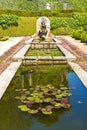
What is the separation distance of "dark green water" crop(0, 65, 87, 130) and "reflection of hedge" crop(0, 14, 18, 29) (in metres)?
25.8

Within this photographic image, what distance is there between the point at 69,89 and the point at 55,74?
7.09ft

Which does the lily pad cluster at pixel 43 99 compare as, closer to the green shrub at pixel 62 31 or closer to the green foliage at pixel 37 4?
the green shrub at pixel 62 31

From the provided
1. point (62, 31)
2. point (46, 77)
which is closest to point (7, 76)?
point (46, 77)

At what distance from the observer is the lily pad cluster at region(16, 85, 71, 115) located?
5887 millimetres

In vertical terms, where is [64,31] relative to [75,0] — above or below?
below

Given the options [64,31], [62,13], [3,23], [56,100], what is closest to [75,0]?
[62,13]

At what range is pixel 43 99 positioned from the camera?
653cm

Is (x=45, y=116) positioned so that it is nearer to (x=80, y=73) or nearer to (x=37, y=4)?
(x=80, y=73)

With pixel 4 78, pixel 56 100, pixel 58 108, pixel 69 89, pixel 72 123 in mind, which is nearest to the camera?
pixel 72 123

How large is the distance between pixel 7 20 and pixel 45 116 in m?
29.9

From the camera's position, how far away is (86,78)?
28.0 ft

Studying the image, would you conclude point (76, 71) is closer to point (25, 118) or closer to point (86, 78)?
point (86, 78)

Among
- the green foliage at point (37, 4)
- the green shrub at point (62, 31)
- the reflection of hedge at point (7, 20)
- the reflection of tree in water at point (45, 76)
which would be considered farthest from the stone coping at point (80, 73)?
the green foliage at point (37, 4)

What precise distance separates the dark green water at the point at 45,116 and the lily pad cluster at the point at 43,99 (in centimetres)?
13
